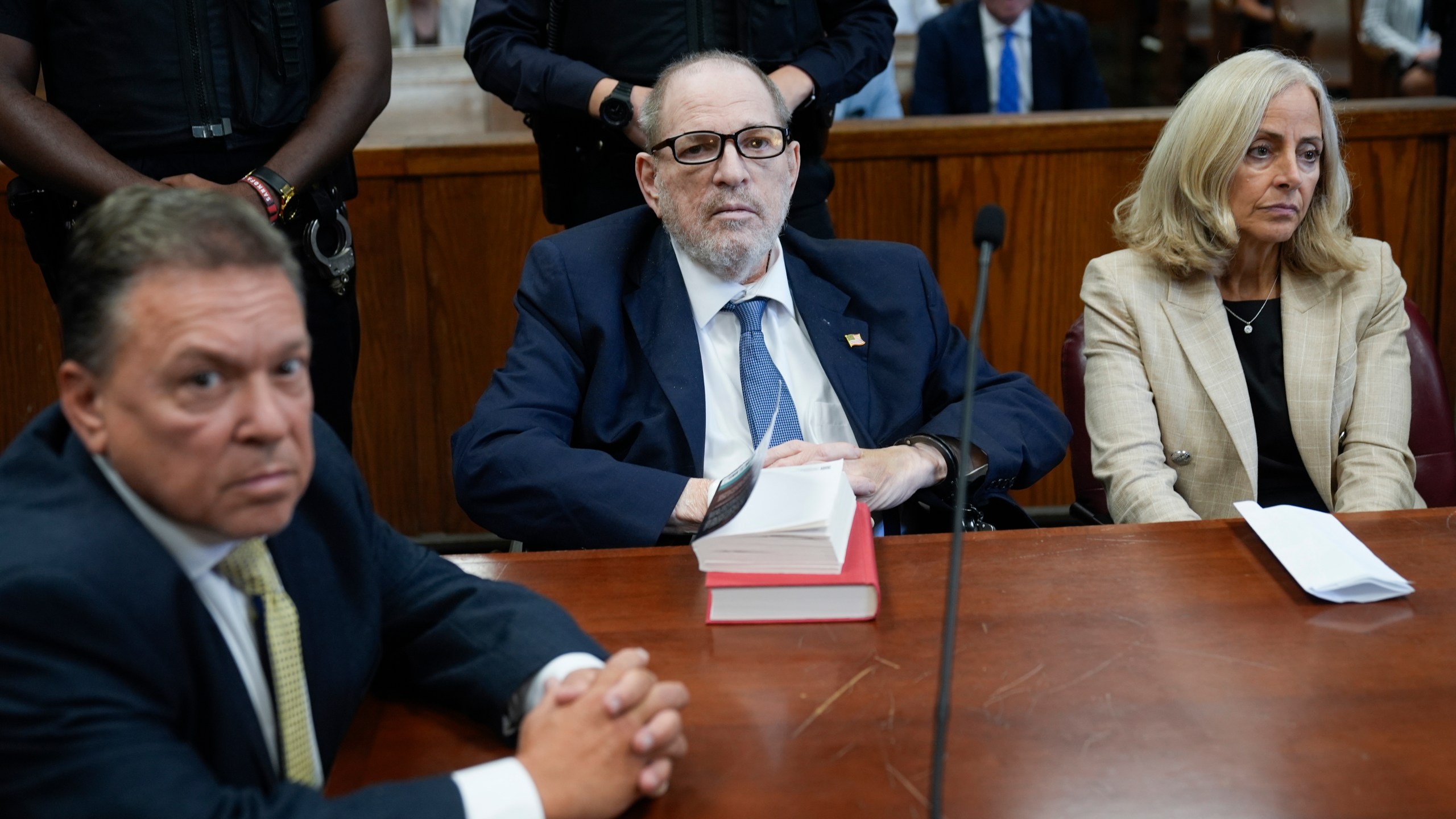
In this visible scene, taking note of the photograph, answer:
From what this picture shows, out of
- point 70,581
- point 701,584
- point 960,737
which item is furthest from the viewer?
point 701,584

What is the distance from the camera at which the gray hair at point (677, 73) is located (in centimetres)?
249

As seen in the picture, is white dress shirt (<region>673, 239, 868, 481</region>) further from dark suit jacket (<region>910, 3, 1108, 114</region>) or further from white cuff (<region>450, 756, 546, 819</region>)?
dark suit jacket (<region>910, 3, 1108, 114</region>)

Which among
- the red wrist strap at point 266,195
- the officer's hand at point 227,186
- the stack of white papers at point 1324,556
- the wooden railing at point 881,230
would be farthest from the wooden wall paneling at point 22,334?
the stack of white papers at point 1324,556

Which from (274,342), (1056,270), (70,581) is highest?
(274,342)

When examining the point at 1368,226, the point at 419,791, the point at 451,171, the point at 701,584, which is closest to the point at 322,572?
the point at 419,791

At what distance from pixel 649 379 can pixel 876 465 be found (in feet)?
1.52

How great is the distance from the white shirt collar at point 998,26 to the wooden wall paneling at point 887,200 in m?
1.59

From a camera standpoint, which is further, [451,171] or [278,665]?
[451,171]

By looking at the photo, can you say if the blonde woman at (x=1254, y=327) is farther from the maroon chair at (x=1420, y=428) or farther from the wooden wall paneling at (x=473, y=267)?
the wooden wall paneling at (x=473, y=267)

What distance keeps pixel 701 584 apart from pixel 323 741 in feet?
1.80

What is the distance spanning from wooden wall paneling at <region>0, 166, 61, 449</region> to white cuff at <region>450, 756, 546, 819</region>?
2.94 m

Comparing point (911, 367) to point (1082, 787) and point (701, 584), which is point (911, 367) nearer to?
point (701, 584)

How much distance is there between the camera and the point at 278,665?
127 centimetres

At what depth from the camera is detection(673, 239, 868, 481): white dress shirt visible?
2.43 m
